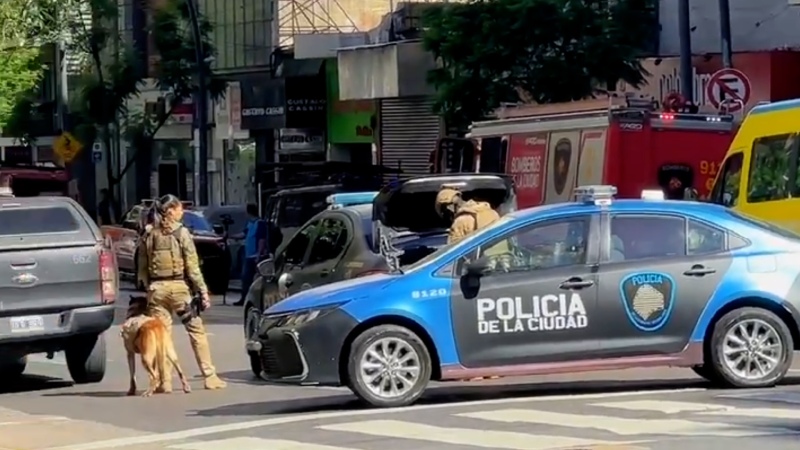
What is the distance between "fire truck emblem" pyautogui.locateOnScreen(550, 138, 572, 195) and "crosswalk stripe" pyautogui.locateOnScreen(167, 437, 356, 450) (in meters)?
12.9

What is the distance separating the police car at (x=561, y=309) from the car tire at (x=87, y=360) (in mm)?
4199

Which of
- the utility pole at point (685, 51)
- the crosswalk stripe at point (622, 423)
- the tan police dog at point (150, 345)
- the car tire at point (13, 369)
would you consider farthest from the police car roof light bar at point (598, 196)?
the utility pole at point (685, 51)

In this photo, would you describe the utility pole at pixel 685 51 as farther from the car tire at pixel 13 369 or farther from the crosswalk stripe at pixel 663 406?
the crosswalk stripe at pixel 663 406

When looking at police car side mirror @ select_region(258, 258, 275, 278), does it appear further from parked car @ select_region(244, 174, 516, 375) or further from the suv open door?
the suv open door

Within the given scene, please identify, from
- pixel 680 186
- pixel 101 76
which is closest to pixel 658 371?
pixel 680 186

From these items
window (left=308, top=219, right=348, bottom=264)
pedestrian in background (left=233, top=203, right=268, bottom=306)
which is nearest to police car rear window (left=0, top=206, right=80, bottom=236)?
window (left=308, top=219, right=348, bottom=264)

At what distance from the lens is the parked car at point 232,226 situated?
34844mm

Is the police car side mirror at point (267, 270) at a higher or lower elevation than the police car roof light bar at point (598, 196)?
lower

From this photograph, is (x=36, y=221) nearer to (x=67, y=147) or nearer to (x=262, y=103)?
(x=262, y=103)

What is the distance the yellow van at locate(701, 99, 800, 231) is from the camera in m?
19.0

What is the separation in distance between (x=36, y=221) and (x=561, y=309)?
6101mm

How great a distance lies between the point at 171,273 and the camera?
16391 mm

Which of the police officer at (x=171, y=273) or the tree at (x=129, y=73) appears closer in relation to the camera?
the police officer at (x=171, y=273)

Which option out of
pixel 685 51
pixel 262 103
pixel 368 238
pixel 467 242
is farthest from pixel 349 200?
pixel 262 103
